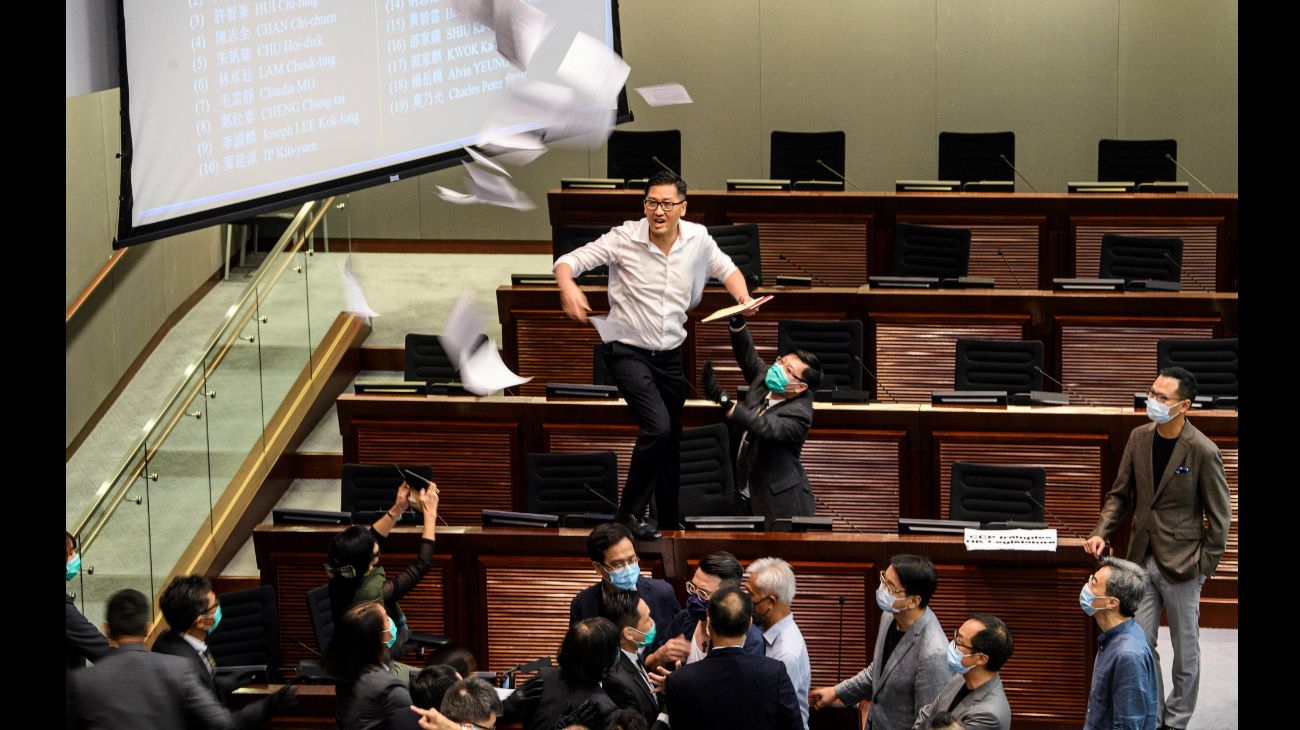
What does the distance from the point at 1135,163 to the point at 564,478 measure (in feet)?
15.4

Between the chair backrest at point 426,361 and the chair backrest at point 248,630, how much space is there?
166cm

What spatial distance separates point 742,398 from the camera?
550cm

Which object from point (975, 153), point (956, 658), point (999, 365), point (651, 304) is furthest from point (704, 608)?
point (975, 153)

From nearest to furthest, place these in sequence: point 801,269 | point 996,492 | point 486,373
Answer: point 486,373 → point 996,492 → point 801,269

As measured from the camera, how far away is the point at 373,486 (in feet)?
18.0

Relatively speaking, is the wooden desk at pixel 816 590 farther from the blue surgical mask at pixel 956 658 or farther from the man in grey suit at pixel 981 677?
the man in grey suit at pixel 981 677

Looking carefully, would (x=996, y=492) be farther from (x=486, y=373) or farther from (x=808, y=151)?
(x=808, y=151)

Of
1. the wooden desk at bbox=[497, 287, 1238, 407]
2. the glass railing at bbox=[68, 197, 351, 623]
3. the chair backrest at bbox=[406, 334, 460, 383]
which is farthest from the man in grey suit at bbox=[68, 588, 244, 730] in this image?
the wooden desk at bbox=[497, 287, 1238, 407]

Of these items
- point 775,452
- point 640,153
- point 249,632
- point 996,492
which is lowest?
point 249,632

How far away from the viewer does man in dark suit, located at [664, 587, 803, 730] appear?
3.62m

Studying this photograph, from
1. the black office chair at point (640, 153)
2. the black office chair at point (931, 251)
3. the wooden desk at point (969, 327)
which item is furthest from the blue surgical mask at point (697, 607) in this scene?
the black office chair at point (640, 153)

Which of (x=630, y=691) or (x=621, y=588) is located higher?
(x=621, y=588)
